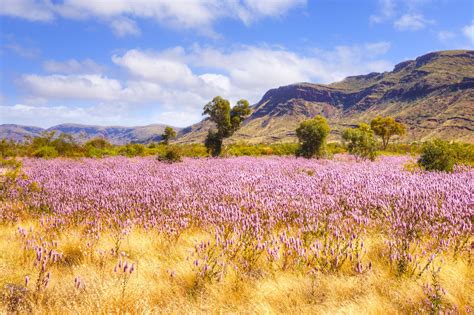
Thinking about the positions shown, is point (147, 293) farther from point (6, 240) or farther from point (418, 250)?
point (418, 250)

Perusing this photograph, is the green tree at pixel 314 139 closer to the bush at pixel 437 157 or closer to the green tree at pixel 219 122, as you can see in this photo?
the green tree at pixel 219 122

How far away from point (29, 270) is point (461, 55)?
25456 cm

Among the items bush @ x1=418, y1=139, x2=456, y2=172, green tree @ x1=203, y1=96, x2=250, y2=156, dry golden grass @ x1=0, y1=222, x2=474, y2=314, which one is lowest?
dry golden grass @ x1=0, y1=222, x2=474, y2=314

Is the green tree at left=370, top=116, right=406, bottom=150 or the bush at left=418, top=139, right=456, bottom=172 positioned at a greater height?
the green tree at left=370, top=116, right=406, bottom=150

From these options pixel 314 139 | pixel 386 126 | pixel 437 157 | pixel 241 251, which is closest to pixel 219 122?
pixel 314 139

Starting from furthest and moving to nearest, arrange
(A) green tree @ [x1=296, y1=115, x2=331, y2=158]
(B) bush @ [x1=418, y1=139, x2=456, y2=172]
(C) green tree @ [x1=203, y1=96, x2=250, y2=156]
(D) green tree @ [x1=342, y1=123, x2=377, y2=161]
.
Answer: (C) green tree @ [x1=203, y1=96, x2=250, y2=156] < (A) green tree @ [x1=296, y1=115, x2=331, y2=158] < (D) green tree @ [x1=342, y1=123, x2=377, y2=161] < (B) bush @ [x1=418, y1=139, x2=456, y2=172]

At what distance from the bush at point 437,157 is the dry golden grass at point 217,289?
757 centimetres

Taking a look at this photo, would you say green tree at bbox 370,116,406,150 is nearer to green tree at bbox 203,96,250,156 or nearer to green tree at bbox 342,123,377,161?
green tree at bbox 342,123,377,161

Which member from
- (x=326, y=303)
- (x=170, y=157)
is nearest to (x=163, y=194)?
(x=326, y=303)

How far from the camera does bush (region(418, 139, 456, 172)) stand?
9.59 m

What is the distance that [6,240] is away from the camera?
4191mm

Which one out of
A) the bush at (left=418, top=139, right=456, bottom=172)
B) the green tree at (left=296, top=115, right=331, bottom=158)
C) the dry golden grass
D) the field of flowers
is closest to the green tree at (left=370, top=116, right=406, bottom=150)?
the green tree at (left=296, top=115, right=331, bottom=158)

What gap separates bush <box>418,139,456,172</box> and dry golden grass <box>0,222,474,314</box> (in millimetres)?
7567

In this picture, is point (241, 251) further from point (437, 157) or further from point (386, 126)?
point (386, 126)
